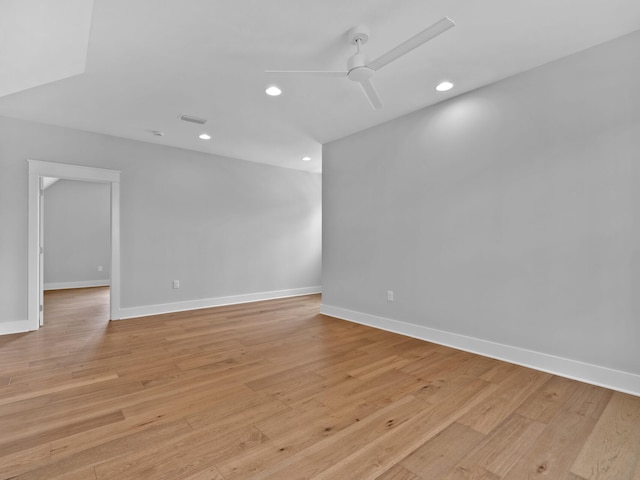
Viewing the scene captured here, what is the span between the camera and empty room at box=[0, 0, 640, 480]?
5.89ft

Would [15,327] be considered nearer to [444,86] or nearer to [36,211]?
[36,211]

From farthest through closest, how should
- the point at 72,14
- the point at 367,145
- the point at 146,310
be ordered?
the point at 146,310
the point at 367,145
the point at 72,14

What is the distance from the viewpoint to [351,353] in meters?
3.15

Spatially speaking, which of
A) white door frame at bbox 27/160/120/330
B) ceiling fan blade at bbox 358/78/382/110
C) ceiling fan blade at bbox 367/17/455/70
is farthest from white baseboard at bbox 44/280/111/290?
ceiling fan blade at bbox 367/17/455/70

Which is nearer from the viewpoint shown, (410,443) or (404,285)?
(410,443)

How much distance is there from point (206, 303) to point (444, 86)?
4689mm

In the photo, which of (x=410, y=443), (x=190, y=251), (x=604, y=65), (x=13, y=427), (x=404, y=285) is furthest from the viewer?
(x=190, y=251)

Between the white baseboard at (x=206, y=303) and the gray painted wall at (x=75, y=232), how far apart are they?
3.77 metres

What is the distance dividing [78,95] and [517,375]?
501 cm

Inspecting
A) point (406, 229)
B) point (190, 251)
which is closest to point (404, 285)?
point (406, 229)

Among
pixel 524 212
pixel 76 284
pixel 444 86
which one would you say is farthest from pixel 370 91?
pixel 76 284

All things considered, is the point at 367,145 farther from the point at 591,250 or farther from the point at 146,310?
the point at 146,310

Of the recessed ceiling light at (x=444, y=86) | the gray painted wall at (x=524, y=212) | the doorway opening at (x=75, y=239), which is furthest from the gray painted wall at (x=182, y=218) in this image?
the recessed ceiling light at (x=444, y=86)

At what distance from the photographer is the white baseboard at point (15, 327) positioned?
3812mm
